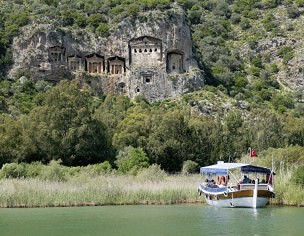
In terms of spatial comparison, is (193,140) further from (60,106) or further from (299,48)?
(299,48)

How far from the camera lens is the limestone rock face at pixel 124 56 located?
9869 centimetres

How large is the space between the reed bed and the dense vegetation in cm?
1477

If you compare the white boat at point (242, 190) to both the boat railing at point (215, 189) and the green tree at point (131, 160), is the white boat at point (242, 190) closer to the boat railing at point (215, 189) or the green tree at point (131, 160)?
the boat railing at point (215, 189)

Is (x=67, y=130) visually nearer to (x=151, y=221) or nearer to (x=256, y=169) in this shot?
(x=256, y=169)

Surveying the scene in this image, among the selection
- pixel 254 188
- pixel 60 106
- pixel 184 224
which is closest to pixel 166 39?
pixel 60 106

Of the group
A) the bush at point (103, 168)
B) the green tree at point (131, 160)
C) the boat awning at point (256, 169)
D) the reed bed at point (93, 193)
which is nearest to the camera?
the reed bed at point (93, 193)

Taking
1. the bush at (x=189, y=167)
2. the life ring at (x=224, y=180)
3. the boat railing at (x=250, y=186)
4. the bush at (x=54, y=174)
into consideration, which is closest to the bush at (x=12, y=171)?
the bush at (x=54, y=174)

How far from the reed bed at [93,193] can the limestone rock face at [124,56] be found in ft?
182

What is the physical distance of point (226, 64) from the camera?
117m

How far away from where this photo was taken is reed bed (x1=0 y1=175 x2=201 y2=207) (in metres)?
39.7

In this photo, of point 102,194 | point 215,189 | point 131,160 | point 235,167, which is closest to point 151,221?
point 102,194

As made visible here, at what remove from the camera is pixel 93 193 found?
41.2 metres

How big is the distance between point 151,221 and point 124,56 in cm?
6976

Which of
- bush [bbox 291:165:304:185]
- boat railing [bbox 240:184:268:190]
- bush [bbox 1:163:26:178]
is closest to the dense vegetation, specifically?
bush [bbox 1:163:26:178]
